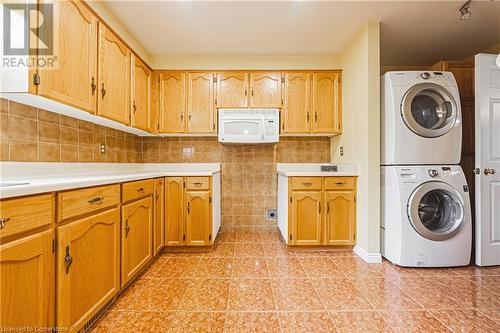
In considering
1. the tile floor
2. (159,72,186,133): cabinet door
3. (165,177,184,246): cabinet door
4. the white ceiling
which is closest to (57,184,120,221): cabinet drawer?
the tile floor

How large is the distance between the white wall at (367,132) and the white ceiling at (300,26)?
0.24m

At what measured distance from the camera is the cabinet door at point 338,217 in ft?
8.34

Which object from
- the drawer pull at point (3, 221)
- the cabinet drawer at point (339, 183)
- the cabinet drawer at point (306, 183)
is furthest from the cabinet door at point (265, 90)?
the drawer pull at point (3, 221)

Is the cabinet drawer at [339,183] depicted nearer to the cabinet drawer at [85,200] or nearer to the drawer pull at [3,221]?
the cabinet drawer at [85,200]

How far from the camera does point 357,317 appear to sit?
1.44 m

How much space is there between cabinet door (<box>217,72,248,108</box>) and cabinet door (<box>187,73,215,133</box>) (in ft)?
0.34

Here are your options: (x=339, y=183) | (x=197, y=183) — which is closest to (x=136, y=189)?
(x=197, y=183)

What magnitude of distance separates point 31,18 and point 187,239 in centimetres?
209

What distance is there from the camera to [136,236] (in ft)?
6.11

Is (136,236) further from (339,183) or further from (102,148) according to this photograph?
(339,183)

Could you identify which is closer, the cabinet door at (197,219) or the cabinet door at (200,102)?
the cabinet door at (197,219)

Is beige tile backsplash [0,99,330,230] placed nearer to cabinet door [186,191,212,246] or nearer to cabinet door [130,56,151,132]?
cabinet door [130,56,151,132]

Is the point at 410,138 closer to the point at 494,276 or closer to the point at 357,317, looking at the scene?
the point at 494,276

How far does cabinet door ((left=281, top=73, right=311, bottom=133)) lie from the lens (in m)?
2.99
